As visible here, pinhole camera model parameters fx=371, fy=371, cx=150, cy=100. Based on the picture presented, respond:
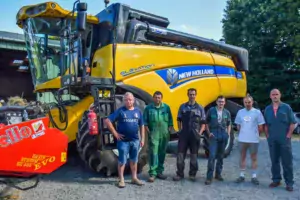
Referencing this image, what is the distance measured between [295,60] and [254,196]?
17.7 metres

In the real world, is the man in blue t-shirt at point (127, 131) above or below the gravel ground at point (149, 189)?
above

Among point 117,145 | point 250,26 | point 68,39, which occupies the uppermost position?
point 250,26

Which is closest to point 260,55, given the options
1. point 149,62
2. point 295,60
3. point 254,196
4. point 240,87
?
point 295,60

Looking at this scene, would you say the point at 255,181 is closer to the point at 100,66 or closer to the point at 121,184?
the point at 121,184

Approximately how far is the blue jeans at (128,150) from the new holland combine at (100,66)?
12.0 inches

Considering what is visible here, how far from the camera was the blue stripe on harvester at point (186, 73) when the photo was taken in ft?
24.5

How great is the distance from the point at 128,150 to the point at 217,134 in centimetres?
155

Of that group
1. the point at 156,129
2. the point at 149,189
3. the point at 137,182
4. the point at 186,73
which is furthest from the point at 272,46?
the point at 149,189

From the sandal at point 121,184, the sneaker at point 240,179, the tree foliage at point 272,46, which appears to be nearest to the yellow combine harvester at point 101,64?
the sandal at point 121,184

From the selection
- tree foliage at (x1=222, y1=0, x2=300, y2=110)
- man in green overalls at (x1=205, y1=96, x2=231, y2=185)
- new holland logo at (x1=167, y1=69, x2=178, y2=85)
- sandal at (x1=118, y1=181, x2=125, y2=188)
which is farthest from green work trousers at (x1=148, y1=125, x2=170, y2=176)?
tree foliage at (x1=222, y1=0, x2=300, y2=110)

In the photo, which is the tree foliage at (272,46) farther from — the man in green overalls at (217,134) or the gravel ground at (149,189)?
the gravel ground at (149,189)

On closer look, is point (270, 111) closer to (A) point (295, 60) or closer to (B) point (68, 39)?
(B) point (68, 39)

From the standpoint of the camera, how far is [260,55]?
22.0m

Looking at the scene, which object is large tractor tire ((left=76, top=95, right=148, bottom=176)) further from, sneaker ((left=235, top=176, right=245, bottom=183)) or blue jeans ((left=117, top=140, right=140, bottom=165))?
sneaker ((left=235, top=176, right=245, bottom=183))
